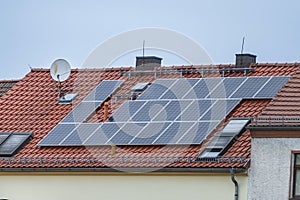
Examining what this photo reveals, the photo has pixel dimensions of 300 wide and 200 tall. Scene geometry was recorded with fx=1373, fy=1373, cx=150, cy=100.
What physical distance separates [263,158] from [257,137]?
25.2 inches

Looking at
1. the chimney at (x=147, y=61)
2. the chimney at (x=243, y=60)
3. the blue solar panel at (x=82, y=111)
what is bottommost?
the blue solar panel at (x=82, y=111)

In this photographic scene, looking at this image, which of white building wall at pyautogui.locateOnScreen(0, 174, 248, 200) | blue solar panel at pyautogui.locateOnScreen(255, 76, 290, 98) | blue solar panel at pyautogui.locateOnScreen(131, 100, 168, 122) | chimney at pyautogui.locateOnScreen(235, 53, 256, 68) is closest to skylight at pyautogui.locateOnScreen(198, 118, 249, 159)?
white building wall at pyautogui.locateOnScreen(0, 174, 248, 200)

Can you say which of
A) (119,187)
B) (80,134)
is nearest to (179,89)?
(80,134)

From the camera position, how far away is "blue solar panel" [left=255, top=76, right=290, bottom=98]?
4259 centimetres

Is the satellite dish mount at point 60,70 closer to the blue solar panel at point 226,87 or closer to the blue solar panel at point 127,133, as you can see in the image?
the blue solar panel at point 127,133

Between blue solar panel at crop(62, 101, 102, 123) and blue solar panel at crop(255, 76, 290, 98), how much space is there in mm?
5969

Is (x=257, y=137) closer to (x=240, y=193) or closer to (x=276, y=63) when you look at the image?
(x=240, y=193)

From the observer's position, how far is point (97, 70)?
49.3 metres

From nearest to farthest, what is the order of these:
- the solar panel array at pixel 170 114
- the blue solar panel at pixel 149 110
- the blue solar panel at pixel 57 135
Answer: the solar panel array at pixel 170 114
the blue solar panel at pixel 149 110
the blue solar panel at pixel 57 135

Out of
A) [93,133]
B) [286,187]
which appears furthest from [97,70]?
[286,187]

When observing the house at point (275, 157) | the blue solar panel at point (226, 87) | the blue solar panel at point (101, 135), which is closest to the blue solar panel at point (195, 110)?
the blue solar panel at point (226, 87)

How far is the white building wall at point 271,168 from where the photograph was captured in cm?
3872

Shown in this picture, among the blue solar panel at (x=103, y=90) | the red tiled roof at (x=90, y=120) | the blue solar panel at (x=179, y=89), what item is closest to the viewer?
the red tiled roof at (x=90, y=120)

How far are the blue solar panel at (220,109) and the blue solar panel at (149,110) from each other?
74.4 inches
